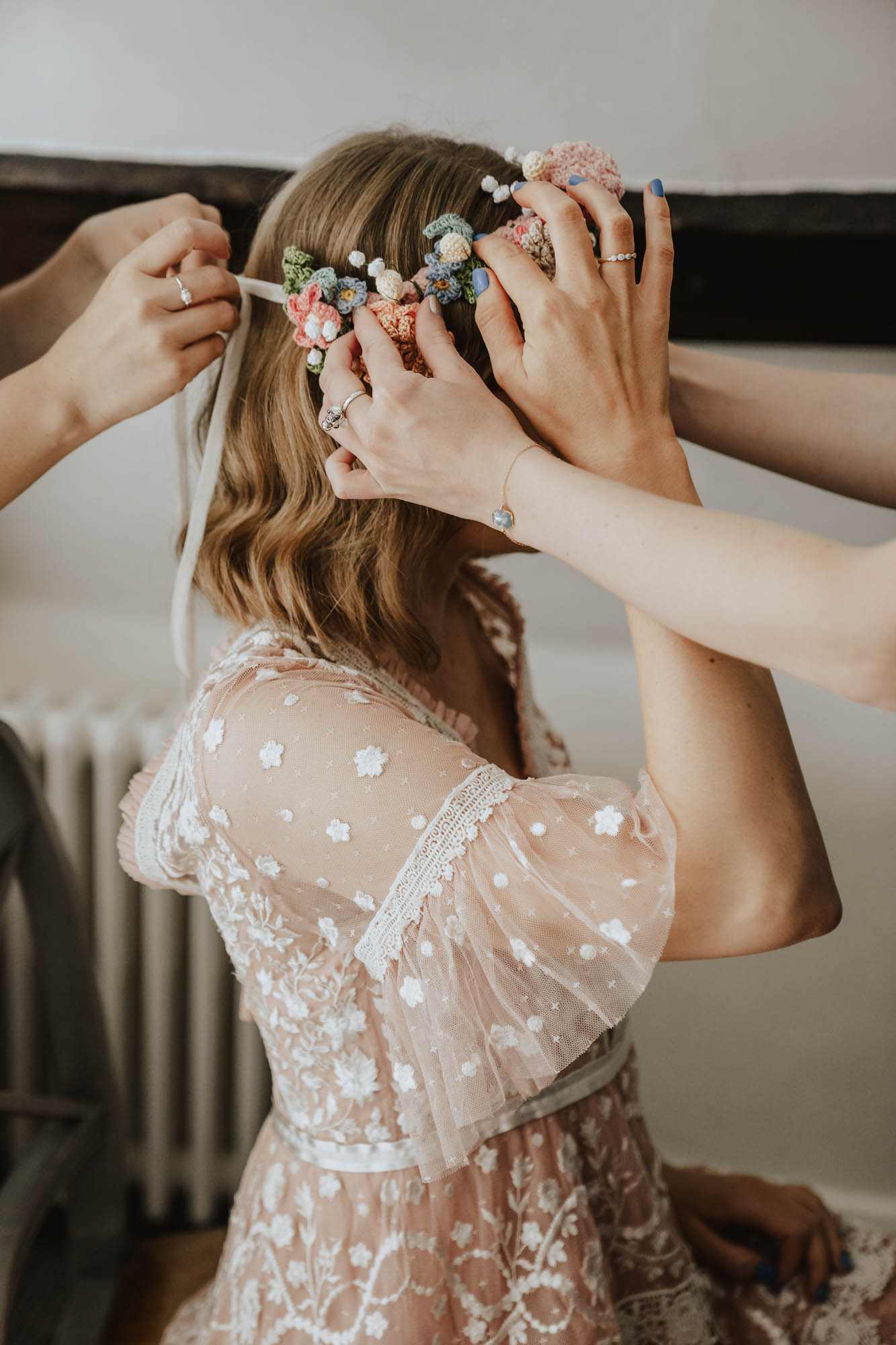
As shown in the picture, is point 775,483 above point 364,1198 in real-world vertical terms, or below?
above

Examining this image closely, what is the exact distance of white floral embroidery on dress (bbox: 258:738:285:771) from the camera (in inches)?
28.2

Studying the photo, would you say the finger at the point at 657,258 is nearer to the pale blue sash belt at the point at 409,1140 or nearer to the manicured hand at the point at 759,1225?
the pale blue sash belt at the point at 409,1140

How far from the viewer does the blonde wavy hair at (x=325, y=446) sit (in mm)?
829

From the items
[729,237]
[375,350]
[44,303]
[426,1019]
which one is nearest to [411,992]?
[426,1019]

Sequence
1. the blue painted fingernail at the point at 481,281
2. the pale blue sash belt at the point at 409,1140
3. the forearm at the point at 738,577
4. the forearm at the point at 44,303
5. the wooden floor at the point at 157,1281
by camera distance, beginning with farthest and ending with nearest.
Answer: the wooden floor at the point at 157,1281
the forearm at the point at 44,303
the pale blue sash belt at the point at 409,1140
the blue painted fingernail at the point at 481,281
the forearm at the point at 738,577

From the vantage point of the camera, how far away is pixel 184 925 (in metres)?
1.62

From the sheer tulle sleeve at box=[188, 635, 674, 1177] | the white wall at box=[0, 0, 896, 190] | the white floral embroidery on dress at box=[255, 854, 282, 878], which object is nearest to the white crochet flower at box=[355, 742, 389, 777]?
the sheer tulle sleeve at box=[188, 635, 674, 1177]

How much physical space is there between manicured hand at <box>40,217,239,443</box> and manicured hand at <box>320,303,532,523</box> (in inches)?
7.3

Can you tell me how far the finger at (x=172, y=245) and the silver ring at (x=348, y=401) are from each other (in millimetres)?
239

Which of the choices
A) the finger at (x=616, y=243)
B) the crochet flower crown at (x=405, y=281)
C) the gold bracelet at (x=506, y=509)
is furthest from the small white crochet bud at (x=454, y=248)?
the gold bracelet at (x=506, y=509)

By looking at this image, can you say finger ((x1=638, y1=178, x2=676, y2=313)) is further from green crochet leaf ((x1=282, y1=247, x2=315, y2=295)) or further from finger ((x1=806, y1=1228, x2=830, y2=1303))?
finger ((x1=806, y1=1228, x2=830, y2=1303))

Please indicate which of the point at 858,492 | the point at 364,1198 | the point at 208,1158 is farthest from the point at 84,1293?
the point at 858,492

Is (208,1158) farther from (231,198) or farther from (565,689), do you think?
(231,198)

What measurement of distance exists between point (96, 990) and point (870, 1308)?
991mm
